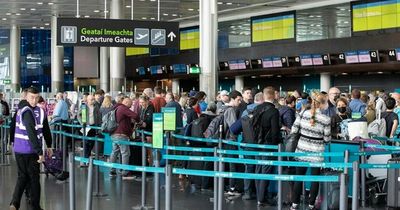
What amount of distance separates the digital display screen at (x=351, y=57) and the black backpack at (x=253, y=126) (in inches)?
818

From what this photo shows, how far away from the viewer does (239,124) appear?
1077cm

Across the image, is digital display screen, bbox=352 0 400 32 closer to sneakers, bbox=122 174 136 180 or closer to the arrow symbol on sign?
the arrow symbol on sign

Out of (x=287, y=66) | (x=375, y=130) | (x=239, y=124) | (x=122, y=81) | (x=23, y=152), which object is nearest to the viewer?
(x=23, y=152)

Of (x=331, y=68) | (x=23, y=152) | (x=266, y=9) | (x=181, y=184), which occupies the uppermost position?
(x=266, y=9)

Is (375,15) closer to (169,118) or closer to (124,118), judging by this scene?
(124,118)

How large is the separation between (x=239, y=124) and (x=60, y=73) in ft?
102

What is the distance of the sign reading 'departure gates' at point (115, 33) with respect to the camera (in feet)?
66.4

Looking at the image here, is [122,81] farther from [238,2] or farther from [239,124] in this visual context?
[239,124]

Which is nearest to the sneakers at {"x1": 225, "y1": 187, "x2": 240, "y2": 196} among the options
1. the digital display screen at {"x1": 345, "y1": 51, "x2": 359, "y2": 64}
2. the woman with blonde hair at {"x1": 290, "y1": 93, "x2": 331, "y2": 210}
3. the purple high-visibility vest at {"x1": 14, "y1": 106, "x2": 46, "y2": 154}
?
the woman with blonde hair at {"x1": 290, "y1": 93, "x2": 331, "y2": 210}

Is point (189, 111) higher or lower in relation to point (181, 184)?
higher

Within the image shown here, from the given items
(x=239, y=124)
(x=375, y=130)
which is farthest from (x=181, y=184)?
(x=375, y=130)

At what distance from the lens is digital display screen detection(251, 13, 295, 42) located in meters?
34.5

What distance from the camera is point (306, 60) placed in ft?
108

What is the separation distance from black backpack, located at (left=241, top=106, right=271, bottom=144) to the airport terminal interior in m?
0.02
